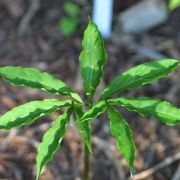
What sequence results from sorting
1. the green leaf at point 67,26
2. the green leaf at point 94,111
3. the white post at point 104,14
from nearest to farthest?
the green leaf at point 94,111 < the white post at point 104,14 < the green leaf at point 67,26

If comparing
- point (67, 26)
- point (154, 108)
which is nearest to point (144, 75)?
point (154, 108)

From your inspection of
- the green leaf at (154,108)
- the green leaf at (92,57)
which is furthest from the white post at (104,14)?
the green leaf at (154,108)

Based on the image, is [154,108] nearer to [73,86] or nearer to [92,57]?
[92,57]

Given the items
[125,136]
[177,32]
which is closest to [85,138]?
[125,136]

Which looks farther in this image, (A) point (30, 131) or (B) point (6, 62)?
(B) point (6, 62)

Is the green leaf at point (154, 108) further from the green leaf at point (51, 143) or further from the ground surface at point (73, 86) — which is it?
the ground surface at point (73, 86)

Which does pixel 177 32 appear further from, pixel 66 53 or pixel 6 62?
pixel 6 62
